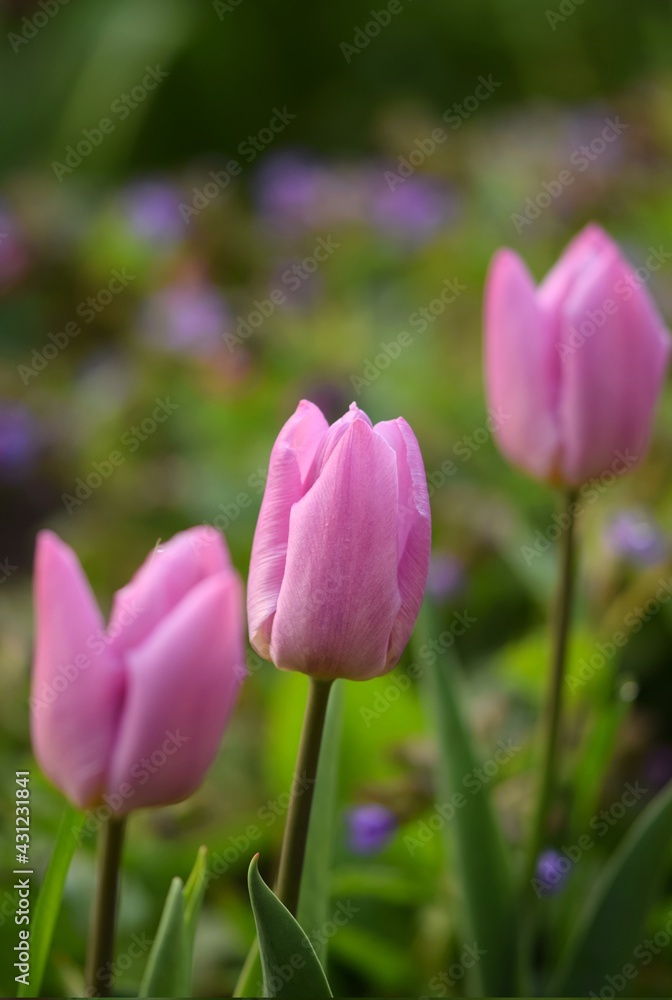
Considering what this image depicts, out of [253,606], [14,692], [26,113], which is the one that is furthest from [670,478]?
[26,113]

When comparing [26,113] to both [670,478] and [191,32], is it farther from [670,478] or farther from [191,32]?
[670,478]

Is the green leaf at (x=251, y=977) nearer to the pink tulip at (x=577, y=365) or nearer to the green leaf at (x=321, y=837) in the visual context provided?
the green leaf at (x=321, y=837)

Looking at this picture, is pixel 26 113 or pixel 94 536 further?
pixel 26 113

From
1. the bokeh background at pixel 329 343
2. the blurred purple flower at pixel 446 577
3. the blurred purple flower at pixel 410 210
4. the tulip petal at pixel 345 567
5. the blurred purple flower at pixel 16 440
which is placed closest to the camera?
the tulip petal at pixel 345 567

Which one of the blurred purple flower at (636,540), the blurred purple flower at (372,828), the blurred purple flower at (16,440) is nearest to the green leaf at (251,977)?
the blurred purple flower at (372,828)

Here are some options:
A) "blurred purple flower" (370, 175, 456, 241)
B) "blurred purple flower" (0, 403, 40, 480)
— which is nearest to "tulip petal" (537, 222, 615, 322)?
"blurred purple flower" (0, 403, 40, 480)

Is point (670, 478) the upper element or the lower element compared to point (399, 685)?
upper

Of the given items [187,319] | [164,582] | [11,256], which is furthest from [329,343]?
[164,582]

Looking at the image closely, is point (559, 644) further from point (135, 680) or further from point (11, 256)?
point (11, 256)
